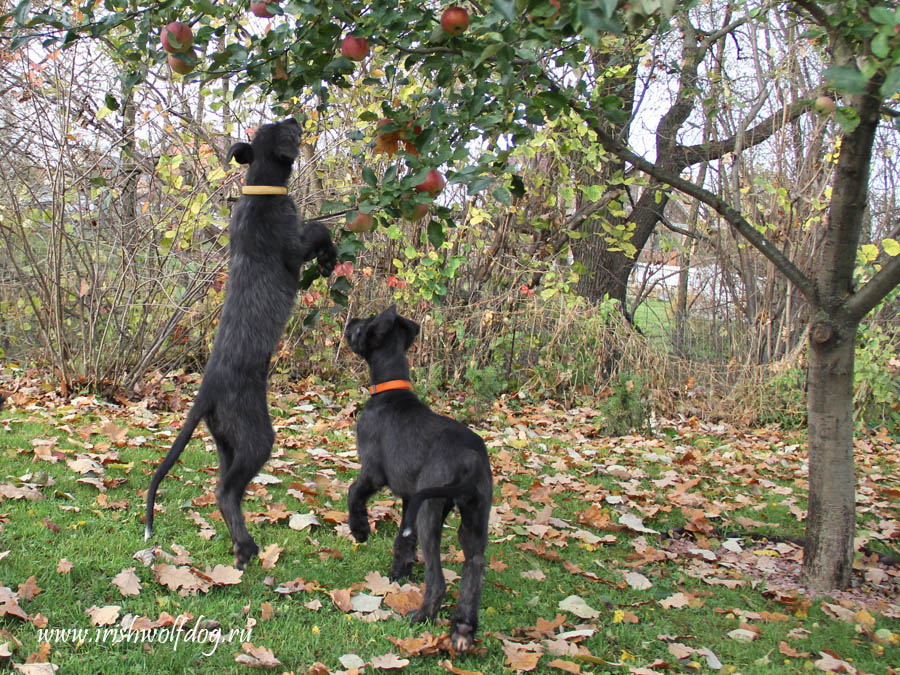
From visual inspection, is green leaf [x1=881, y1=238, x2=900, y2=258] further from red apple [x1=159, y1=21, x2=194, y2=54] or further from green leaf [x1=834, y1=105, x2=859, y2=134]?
red apple [x1=159, y1=21, x2=194, y2=54]

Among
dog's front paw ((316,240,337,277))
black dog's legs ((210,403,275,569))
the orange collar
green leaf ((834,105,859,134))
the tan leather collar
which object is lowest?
black dog's legs ((210,403,275,569))

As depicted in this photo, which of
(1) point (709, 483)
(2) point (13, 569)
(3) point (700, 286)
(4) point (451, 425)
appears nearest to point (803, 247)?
(3) point (700, 286)

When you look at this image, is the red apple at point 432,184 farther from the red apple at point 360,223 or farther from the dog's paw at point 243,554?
the dog's paw at point 243,554

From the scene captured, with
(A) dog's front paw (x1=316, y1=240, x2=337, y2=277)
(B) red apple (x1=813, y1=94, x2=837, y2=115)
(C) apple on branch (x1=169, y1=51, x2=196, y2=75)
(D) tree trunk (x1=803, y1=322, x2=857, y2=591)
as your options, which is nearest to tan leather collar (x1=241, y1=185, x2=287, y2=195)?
(A) dog's front paw (x1=316, y1=240, x2=337, y2=277)

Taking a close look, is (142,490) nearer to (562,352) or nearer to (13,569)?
(13,569)

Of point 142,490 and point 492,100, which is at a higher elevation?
point 492,100

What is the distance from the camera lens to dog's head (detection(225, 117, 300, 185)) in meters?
4.30

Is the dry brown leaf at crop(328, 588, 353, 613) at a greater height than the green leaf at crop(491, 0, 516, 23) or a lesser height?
lesser

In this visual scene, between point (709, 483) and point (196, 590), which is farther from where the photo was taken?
point (709, 483)

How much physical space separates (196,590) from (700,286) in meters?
10.1

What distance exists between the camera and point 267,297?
13.5 ft

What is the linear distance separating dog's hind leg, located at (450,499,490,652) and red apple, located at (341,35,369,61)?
6.95ft

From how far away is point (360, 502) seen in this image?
13.3 ft

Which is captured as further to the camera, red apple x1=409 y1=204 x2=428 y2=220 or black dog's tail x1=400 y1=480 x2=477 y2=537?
red apple x1=409 y1=204 x2=428 y2=220
